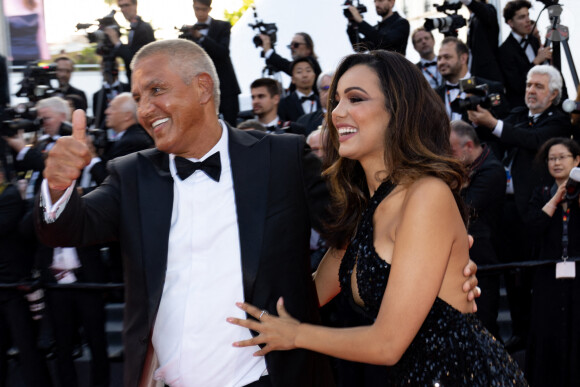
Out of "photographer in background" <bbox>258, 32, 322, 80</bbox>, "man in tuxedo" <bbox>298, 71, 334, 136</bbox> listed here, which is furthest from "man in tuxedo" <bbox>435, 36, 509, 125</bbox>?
"photographer in background" <bbox>258, 32, 322, 80</bbox>

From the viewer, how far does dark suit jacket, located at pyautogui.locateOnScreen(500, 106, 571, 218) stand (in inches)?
233

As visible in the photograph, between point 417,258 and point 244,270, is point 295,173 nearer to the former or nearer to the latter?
point 244,270

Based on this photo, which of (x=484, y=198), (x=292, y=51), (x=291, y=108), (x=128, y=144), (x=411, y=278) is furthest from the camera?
(x=292, y=51)

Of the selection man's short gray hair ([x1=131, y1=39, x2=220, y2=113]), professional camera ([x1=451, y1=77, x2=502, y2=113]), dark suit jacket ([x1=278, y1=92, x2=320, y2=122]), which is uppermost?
man's short gray hair ([x1=131, y1=39, x2=220, y2=113])

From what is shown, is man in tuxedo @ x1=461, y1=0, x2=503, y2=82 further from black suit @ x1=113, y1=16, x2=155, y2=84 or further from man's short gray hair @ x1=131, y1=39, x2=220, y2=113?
man's short gray hair @ x1=131, y1=39, x2=220, y2=113

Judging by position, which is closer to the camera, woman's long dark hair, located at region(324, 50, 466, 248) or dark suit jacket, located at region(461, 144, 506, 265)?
woman's long dark hair, located at region(324, 50, 466, 248)

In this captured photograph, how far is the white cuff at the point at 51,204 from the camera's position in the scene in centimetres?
234

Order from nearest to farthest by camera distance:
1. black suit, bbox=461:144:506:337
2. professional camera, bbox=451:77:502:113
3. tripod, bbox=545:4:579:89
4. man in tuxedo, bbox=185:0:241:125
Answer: black suit, bbox=461:144:506:337
professional camera, bbox=451:77:502:113
tripod, bbox=545:4:579:89
man in tuxedo, bbox=185:0:241:125

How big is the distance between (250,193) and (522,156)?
4.09 m

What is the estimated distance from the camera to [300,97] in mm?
7418

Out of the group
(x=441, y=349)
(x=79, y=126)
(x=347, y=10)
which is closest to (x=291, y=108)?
(x=347, y=10)

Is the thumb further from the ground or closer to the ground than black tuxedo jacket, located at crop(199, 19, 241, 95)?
further from the ground

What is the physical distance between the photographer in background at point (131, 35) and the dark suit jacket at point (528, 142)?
→ 132 inches

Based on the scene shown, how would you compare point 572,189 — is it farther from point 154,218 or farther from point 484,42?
point 154,218
